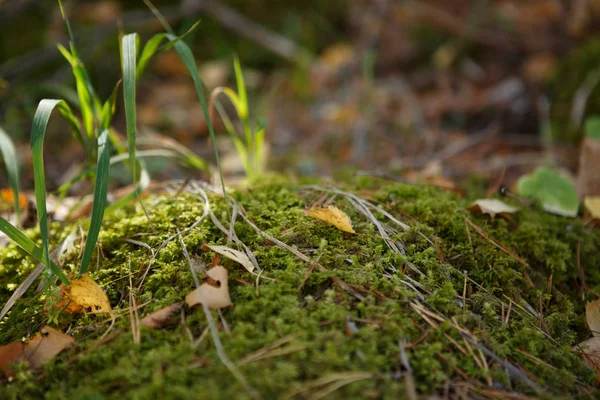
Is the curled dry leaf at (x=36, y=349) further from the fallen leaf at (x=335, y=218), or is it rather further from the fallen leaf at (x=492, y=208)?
the fallen leaf at (x=492, y=208)

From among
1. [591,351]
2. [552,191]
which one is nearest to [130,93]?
[591,351]

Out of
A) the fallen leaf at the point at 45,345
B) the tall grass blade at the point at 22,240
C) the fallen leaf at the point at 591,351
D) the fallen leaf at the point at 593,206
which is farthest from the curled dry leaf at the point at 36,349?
the fallen leaf at the point at 593,206

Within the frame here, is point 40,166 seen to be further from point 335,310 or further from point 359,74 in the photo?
point 359,74

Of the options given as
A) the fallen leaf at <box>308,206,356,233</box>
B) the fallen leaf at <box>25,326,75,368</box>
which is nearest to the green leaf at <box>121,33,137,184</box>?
the fallen leaf at <box>25,326,75,368</box>

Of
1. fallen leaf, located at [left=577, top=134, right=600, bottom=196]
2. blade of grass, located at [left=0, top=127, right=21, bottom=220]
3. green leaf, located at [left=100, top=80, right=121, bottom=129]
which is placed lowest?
fallen leaf, located at [left=577, top=134, right=600, bottom=196]

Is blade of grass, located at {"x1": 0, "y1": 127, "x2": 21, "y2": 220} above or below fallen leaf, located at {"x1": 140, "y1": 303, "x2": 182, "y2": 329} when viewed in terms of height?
above

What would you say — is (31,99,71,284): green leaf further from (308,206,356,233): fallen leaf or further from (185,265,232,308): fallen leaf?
(308,206,356,233): fallen leaf
